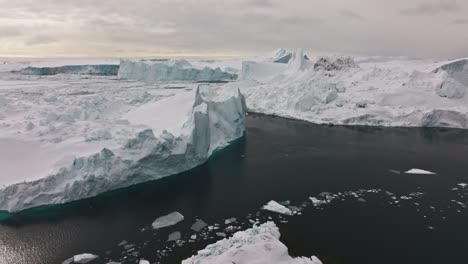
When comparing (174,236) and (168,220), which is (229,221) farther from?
(168,220)

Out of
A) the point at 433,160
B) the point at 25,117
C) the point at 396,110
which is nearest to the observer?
the point at 433,160

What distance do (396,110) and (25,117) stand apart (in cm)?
3562

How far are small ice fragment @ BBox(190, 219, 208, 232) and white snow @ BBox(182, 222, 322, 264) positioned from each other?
2.12 m

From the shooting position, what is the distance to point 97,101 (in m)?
38.7

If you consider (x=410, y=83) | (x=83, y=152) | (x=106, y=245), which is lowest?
(x=106, y=245)

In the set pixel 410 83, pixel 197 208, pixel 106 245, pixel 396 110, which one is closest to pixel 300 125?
pixel 396 110

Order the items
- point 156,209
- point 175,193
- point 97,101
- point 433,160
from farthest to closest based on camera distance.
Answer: point 97,101 < point 433,160 < point 175,193 < point 156,209

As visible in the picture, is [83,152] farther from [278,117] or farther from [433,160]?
[278,117]

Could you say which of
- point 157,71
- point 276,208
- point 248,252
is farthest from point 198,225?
point 157,71

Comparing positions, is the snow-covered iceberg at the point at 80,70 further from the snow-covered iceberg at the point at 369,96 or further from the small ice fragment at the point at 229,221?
the small ice fragment at the point at 229,221

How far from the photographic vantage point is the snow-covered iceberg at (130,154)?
1880cm

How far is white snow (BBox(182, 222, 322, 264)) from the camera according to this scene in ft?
42.0

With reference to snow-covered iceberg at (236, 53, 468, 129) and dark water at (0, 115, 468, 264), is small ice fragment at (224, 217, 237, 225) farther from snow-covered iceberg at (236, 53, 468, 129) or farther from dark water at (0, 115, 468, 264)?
snow-covered iceberg at (236, 53, 468, 129)

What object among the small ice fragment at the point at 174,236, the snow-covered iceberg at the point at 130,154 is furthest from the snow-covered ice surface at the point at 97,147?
the small ice fragment at the point at 174,236
